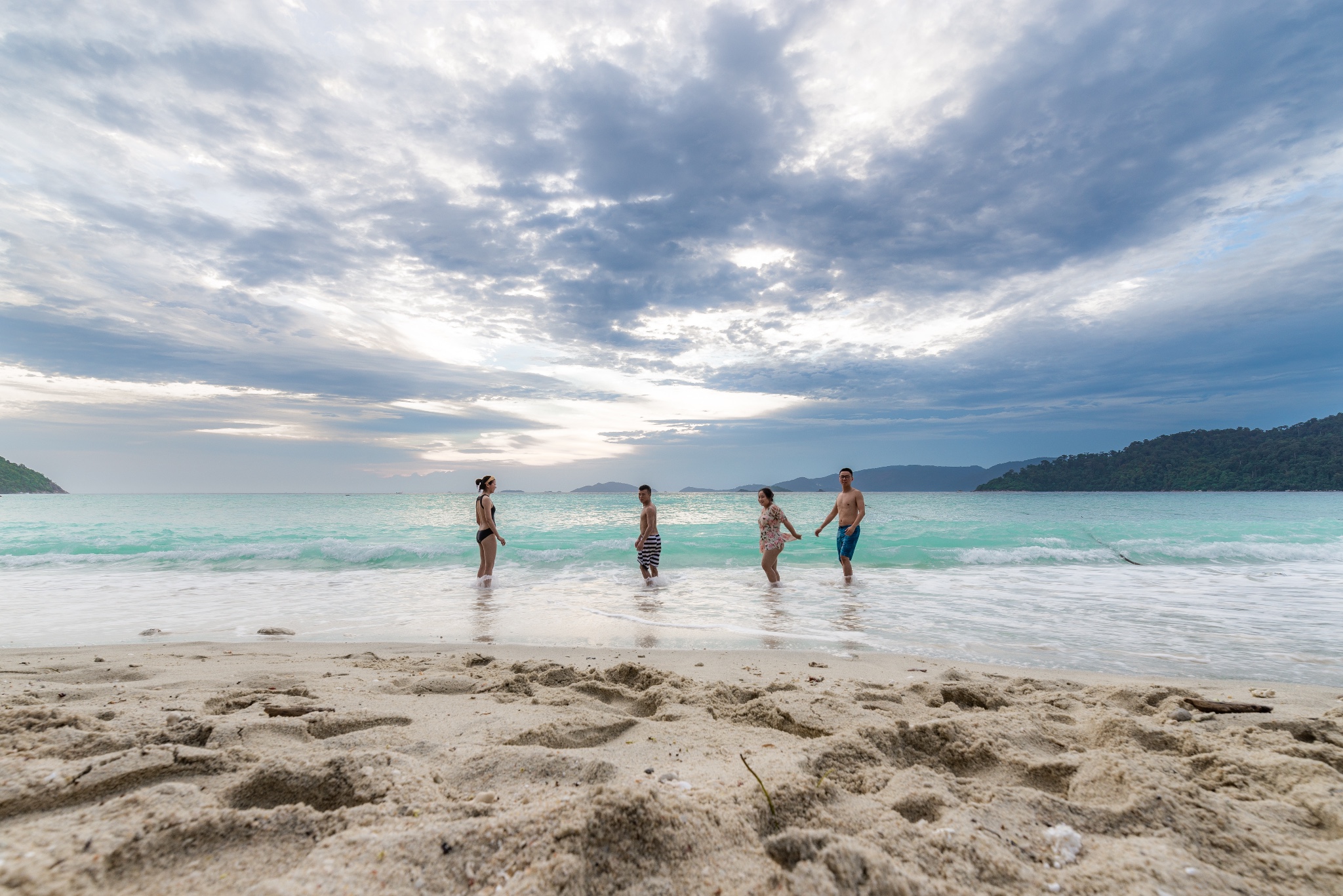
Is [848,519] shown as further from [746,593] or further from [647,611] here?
[647,611]

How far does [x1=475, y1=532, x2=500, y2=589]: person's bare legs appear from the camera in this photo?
11.3m

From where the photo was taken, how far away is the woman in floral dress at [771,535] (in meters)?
11.0

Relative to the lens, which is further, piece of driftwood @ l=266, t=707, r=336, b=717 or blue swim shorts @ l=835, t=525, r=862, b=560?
blue swim shorts @ l=835, t=525, r=862, b=560

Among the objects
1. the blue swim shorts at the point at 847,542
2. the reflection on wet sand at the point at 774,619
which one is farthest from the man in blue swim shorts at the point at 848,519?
the reflection on wet sand at the point at 774,619

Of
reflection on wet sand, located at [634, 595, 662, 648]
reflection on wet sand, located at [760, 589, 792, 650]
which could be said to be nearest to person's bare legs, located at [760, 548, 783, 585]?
reflection on wet sand, located at [760, 589, 792, 650]

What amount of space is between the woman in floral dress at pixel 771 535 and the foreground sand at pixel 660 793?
7.14m

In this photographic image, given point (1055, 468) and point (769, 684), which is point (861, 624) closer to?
point (769, 684)

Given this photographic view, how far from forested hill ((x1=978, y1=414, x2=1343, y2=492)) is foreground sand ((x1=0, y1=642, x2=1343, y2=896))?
284 ft

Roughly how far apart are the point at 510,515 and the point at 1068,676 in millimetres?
34501

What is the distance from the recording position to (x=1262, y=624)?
23.0 feet

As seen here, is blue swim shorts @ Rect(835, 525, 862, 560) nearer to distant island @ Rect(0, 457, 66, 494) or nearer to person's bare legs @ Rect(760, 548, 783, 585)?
person's bare legs @ Rect(760, 548, 783, 585)

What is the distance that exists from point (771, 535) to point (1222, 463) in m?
83.8

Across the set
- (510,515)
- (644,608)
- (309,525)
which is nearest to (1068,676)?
(644,608)

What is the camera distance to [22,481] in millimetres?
76938
